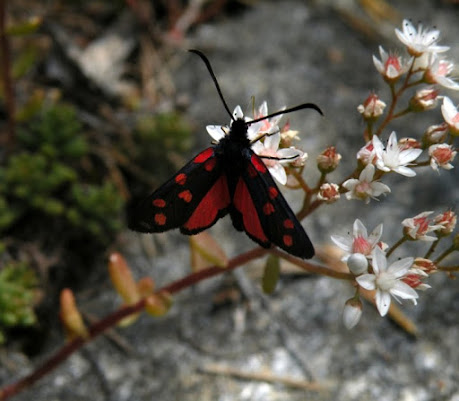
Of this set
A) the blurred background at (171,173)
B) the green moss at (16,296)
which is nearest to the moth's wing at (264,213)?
the blurred background at (171,173)

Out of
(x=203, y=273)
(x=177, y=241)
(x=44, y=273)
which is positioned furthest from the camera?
(x=177, y=241)

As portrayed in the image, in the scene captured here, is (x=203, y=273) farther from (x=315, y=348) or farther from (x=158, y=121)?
(x=158, y=121)

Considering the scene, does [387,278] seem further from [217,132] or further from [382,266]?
[217,132]

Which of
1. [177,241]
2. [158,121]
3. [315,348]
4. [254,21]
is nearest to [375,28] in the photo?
[254,21]

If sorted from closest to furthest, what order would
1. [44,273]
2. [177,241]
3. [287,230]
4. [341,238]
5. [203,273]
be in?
1. [287,230]
2. [341,238]
3. [203,273]
4. [44,273]
5. [177,241]

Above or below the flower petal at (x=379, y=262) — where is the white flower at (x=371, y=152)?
above

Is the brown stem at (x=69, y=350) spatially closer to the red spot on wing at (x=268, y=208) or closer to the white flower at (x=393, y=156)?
the red spot on wing at (x=268, y=208)
